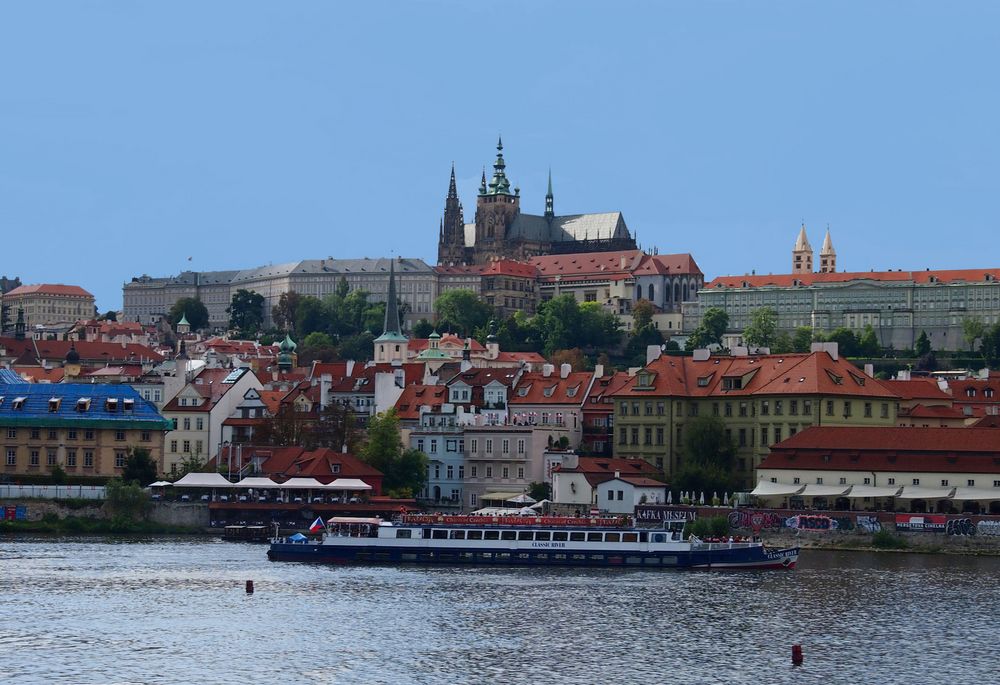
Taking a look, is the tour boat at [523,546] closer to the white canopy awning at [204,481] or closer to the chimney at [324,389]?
the white canopy awning at [204,481]

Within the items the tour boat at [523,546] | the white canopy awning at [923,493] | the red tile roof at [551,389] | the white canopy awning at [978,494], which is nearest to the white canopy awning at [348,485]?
the tour boat at [523,546]

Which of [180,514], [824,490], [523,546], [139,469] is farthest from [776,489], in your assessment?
[139,469]

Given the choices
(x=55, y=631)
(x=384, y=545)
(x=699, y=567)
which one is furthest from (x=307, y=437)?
(x=55, y=631)

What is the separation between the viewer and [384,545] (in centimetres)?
9931

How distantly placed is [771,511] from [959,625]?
34.5 m

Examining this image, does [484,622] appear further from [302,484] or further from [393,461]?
[393,461]

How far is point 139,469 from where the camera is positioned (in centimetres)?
12244

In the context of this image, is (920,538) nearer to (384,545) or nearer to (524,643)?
(384,545)

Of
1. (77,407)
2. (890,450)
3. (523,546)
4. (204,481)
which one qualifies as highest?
(77,407)

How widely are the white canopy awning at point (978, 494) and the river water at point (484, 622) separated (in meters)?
8.33

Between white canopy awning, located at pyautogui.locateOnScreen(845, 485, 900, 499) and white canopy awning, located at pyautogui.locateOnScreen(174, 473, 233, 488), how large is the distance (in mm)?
34538

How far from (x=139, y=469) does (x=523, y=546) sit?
108ft

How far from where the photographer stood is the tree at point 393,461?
123 m

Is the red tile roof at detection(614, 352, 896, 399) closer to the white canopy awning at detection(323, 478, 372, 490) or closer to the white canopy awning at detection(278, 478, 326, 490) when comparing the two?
the white canopy awning at detection(323, 478, 372, 490)
